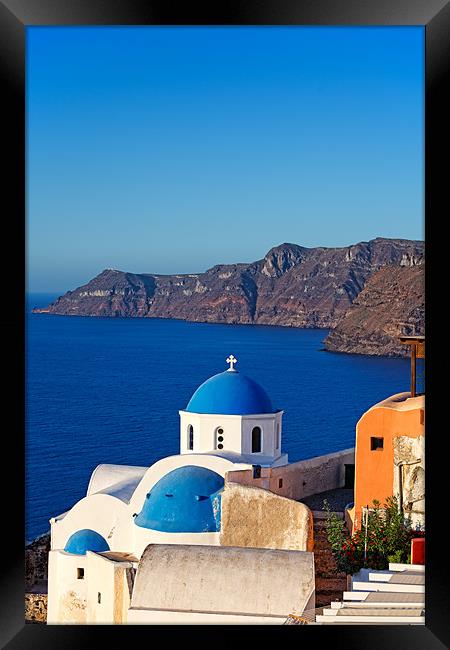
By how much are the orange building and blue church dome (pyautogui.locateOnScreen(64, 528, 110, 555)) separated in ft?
8.81

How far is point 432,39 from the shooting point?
2574 mm

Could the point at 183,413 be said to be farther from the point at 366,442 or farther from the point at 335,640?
the point at 335,640

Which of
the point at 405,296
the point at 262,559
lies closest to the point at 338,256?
the point at 405,296

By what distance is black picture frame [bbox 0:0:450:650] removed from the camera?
2.45m

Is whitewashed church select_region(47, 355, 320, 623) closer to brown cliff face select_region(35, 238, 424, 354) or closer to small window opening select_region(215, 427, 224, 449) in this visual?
small window opening select_region(215, 427, 224, 449)

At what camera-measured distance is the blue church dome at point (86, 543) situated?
961cm

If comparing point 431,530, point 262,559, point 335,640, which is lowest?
point 262,559

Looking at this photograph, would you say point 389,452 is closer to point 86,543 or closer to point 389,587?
point 86,543

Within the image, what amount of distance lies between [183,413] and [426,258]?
863 centimetres

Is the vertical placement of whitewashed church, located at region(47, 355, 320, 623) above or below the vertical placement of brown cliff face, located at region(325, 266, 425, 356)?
below

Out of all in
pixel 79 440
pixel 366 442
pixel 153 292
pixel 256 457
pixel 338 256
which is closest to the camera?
pixel 366 442

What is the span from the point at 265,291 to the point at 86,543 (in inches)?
2705

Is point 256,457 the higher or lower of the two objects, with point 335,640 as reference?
lower

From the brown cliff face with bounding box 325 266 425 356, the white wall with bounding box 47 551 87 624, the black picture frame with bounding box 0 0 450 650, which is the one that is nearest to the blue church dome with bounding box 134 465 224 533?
the white wall with bounding box 47 551 87 624
